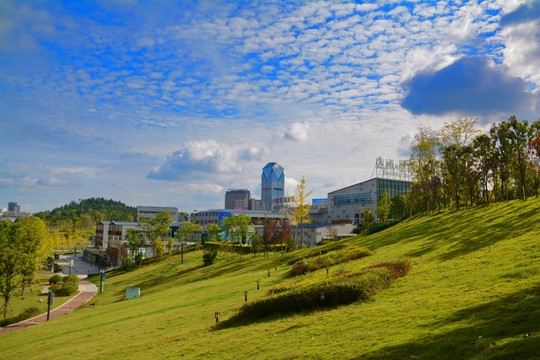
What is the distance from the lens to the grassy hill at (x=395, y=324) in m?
8.34

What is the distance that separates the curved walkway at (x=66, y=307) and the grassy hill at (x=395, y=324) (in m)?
4.85

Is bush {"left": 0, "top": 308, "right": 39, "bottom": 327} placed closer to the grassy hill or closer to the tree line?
the grassy hill

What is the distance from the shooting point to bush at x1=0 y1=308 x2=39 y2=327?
97.6 feet

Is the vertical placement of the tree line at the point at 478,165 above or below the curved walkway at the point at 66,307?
above

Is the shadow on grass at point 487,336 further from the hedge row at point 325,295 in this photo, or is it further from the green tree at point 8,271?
the green tree at point 8,271

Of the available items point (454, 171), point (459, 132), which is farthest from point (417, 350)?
point (459, 132)

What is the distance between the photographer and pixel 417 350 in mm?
8086

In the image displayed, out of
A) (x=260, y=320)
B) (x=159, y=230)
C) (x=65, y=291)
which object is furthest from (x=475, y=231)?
(x=159, y=230)

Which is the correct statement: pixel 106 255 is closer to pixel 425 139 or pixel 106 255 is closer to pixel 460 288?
pixel 425 139

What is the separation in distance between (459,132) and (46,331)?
50436 millimetres

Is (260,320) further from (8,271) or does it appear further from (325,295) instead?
(8,271)

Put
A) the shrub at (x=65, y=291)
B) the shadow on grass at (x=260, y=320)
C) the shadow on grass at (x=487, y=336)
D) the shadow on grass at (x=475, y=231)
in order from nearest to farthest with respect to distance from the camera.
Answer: the shadow on grass at (x=487, y=336), the shadow on grass at (x=260, y=320), the shadow on grass at (x=475, y=231), the shrub at (x=65, y=291)

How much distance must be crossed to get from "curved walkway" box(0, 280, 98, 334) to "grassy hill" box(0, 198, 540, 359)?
191 inches

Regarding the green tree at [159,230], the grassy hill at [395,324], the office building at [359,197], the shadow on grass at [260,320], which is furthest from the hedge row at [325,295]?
the office building at [359,197]
